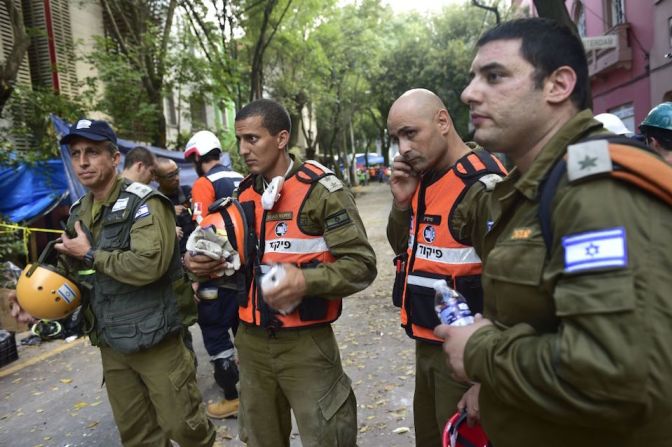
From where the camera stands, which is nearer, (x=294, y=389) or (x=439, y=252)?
(x=439, y=252)

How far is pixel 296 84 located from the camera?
70.3ft

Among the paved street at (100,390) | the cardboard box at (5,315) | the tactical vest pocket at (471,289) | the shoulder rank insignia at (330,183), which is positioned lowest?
Result: the paved street at (100,390)

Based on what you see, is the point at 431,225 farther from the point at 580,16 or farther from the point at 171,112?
the point at 580,16

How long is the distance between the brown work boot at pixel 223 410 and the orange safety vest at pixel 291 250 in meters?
1.86

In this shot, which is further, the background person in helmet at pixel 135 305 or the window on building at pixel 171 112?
the window on building at pixel 171 112

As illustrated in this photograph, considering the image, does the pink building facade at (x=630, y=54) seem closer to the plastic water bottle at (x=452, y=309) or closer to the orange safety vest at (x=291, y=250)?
the orange safety vest at (x=291, y=250)

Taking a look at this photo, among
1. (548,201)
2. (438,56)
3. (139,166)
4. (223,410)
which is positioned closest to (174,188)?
(139,166)

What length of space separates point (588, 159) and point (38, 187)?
8.21 metres

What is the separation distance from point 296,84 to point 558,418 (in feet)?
69.6

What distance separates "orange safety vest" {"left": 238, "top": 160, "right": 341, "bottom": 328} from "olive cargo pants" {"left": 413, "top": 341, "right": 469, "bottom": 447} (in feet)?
1.76

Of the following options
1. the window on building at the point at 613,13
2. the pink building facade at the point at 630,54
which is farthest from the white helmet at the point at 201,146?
the window on building at the point at 613,13

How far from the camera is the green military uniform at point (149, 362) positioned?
2.91 meters

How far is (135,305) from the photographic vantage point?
9.79 ft

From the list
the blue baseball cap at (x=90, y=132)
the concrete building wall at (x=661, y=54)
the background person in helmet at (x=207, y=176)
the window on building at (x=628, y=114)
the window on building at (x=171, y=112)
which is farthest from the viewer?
the window on building at (x=171, y=112)
